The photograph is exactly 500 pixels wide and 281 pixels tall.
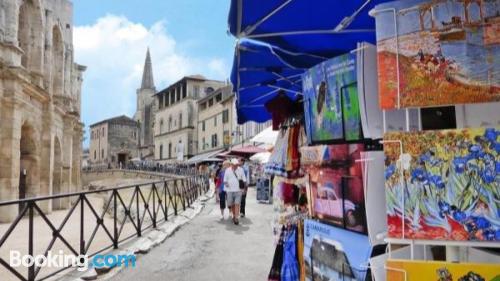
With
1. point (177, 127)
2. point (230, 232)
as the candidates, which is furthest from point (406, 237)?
point (177, 127)

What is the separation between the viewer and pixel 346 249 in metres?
2.29

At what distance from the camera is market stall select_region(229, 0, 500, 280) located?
1697 mm

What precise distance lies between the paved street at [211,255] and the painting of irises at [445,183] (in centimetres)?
405

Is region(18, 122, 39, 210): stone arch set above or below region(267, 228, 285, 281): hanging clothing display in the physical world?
above

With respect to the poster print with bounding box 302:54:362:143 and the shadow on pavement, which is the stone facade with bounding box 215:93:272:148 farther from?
the poster print with bounding box 302:54:362:143

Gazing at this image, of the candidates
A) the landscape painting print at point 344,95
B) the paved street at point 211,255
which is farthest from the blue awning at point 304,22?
the paved street at point 211,255

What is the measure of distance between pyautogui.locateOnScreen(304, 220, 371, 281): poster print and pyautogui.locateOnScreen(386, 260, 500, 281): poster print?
0.31 meters

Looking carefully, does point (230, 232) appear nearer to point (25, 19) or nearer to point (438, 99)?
point (438, 99)

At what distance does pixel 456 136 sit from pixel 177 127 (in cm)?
6091

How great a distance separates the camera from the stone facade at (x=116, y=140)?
241 feet

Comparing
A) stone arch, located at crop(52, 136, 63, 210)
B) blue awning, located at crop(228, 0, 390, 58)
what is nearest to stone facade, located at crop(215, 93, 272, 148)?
stone arch, located at crop(52, 136, 63, 210)

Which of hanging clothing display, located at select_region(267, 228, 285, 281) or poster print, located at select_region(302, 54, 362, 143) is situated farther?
hanging clothing display, located at select_region(267, 228, 285, 281)

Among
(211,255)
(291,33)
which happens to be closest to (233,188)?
(211,255)

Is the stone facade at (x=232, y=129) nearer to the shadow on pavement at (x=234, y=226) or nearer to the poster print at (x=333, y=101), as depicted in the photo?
the shadow on pavement at (x=234, y=226)
